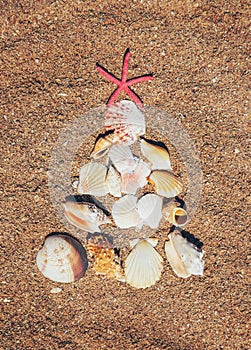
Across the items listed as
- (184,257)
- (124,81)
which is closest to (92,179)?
(124,81)

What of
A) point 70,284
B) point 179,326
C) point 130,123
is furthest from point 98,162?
point 179,326

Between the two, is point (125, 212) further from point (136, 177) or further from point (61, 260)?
point (61, 260)

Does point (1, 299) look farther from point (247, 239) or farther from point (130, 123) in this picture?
point (247, 239)

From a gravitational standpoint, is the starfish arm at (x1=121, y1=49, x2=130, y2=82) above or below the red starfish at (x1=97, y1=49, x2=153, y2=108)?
above

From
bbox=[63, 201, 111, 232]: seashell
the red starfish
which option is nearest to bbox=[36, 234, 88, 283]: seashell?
bbox=[63, 201, 111, 232]: seashell

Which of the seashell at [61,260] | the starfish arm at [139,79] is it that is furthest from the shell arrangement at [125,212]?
the starfish arm at [139,79]

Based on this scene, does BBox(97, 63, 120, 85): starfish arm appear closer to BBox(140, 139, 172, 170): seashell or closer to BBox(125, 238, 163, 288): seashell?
BBox(140, 139, 172, 170): seashell
